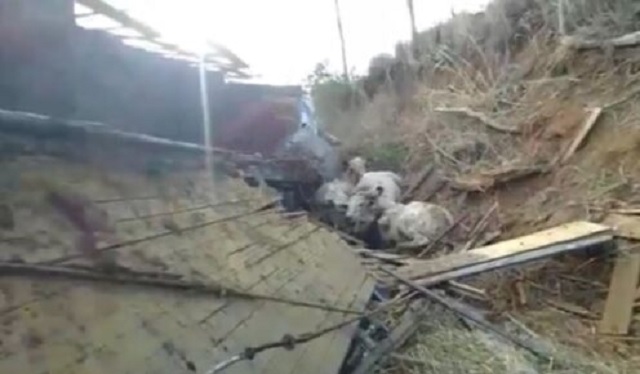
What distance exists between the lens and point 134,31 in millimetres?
3258

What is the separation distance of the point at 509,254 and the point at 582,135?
247cm

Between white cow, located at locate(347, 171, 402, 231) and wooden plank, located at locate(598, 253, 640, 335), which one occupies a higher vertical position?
white cow, located at locate(347, 171, 402, 231)

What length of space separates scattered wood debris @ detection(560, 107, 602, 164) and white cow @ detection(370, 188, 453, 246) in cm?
120

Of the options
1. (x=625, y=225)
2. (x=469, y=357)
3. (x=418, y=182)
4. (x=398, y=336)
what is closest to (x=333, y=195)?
(x=418, y=182)

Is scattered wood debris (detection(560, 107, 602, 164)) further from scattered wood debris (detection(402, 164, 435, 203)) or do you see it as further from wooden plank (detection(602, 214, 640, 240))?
scattered wood debris (detection(402, 164, 435, 203))

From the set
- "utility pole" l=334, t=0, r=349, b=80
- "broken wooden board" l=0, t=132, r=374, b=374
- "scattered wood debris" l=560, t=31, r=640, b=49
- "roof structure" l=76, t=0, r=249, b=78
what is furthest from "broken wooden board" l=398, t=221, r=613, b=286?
"utility pole" l=334, t=0, r=349, b=80

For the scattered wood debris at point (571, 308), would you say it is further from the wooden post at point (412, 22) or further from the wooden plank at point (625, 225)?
the wooden post at point (412, 22)

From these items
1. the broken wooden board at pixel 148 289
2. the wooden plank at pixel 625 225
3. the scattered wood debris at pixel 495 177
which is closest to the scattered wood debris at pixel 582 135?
the scattered wood debris at pixel 495 177

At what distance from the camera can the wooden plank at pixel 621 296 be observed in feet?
13.6

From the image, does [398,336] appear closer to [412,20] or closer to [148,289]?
[148,289]

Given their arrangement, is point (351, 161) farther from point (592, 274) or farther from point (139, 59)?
point (139, 59)

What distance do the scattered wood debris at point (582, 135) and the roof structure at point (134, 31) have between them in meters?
3.21

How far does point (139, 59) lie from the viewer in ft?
10.9

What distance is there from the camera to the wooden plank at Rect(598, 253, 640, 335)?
13.6 feet
